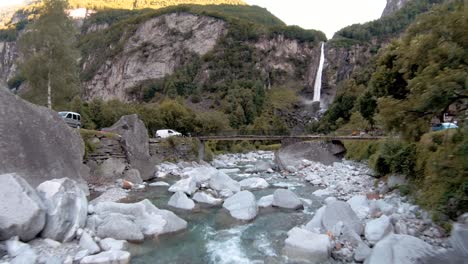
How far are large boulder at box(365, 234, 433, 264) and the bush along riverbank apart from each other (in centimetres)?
226

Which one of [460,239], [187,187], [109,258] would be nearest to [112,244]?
[109,258]

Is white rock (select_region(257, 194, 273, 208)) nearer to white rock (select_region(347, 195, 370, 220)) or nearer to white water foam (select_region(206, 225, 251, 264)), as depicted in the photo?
white water foam (select_region(206, 225, 251, 264))

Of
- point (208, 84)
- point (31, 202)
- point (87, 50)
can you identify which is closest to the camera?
point (31, 202)

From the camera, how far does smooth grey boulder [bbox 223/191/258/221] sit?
47.5 feet

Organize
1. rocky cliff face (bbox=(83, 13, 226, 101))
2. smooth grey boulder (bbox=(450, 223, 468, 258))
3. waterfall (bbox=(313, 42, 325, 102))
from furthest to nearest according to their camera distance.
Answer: rocky cliff face (bbox=(83, 13, 226, 101))
waterfall (bbox=(313, 42, 325, 102))
smooth grey boulder (bbox=(450, 223, 468, 258))

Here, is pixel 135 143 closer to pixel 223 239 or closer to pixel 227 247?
pixel 223 239

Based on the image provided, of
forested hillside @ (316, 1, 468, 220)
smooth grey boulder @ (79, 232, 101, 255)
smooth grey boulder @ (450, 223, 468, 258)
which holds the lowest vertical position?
smooth grey boulder @ (79, 232, 101, 255)

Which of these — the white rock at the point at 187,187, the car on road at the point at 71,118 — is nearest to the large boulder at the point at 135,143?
the car on road at the point at 71,118

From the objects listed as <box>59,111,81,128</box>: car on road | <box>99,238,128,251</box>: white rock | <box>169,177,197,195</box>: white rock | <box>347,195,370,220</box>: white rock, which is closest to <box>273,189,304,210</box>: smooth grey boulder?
<box>347,195,370,220</box>: white rock

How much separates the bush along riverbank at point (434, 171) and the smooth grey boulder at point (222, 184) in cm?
844

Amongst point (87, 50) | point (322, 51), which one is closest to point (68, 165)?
point (322, 51)

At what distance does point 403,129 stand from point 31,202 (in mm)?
11067

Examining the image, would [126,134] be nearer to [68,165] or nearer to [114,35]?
[68,165]

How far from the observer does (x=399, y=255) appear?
27.3 feet
